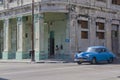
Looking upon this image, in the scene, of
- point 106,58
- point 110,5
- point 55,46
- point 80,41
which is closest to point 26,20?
point 55,46

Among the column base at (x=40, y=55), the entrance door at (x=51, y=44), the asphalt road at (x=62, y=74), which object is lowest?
the asphalt road at (x=62, y=74)

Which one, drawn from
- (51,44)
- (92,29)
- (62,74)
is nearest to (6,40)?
(51,44)

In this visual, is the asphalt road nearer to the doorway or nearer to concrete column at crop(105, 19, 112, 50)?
concrete column at crop(105, 19, 112, 50)

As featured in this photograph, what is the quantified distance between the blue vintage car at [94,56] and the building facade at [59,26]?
719cm

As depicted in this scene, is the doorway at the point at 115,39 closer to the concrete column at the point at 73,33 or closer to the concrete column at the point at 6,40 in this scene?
the concrete column at the point at 73,33

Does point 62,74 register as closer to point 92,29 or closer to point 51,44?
point 92,29

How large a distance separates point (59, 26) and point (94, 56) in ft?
38.4

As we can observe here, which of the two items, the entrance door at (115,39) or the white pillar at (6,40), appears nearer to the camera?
the white pillar at (6,40)

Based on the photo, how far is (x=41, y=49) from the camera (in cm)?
3788

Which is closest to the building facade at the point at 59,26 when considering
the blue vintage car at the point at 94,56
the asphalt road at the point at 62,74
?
the blue vintage car at the point at 94,56

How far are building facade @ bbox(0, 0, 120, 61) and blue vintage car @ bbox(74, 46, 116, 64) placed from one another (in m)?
7.19

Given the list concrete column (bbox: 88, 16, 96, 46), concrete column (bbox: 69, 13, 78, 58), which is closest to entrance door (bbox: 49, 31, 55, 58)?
concrete column (bbox: 69, 13, 78, 58)

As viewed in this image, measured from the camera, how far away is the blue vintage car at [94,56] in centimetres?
2872

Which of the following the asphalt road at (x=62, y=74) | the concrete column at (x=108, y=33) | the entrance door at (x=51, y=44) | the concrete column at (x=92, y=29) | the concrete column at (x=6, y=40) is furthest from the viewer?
the concrete column at (x=6, y=40)
